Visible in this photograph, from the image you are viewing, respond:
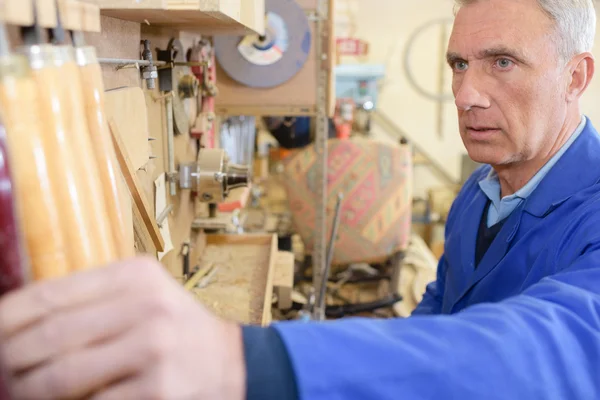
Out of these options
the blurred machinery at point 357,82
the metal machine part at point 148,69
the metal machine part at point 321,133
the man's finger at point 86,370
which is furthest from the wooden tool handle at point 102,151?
the blurred machinery at point 357,82

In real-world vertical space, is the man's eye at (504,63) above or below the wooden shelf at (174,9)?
below

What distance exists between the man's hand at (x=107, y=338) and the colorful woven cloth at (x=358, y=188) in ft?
7.03

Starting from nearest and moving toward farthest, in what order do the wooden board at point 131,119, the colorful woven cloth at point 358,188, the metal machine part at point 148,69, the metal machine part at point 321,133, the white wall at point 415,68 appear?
1. the wooden board at point 131,119
2. the metal machine part at point 148,69
3. the metal machine part at point 321,133
4. the colorful woven cloth at point 358,188
5. the white wall at point 415,68

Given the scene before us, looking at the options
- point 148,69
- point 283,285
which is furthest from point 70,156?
point 283,285

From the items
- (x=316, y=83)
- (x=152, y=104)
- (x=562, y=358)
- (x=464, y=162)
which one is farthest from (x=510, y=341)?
(x=464, y=162)

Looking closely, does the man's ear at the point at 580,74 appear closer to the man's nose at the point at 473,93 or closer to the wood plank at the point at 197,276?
the man's nose at the point at 473,93

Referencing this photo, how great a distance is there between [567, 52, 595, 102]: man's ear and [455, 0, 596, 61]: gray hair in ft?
0.06

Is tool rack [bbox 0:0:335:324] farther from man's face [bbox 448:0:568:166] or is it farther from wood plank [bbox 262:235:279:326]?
man's face [bbox 448:0:568:166]

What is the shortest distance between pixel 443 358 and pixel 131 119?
0.60m

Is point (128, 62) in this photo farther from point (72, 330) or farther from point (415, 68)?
point (415, 68)

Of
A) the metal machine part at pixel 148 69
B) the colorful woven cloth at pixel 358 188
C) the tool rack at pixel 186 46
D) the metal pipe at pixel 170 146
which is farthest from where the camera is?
the colorful woven cloth at pixel 358 188

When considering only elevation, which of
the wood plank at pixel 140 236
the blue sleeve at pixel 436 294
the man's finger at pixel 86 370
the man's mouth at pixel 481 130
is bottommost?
the blue sleeve at pixel 436 294

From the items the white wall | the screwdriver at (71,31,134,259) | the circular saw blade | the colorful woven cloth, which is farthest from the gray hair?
the white wall

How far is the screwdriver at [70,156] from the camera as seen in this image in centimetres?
36
